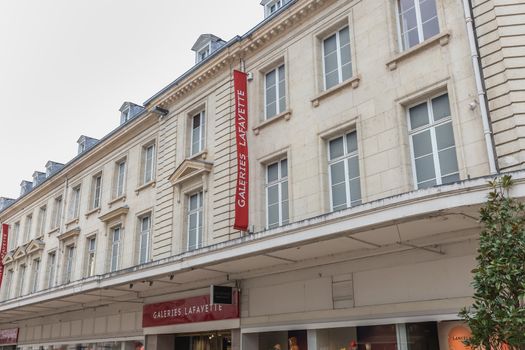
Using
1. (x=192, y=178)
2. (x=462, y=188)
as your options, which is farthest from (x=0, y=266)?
(x=462, y=188)

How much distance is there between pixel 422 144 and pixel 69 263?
17.2 m

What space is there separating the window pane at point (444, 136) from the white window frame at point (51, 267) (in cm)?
1888

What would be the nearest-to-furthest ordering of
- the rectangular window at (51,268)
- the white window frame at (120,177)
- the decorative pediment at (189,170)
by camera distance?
the decorative pediment at (189,170) < the white window frame at (120,177) < the rectangular window at (51,268)

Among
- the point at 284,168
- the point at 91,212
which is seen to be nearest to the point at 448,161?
the point at 284,168

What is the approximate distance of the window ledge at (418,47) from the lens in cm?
1047

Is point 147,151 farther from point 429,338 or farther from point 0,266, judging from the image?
point 0,266

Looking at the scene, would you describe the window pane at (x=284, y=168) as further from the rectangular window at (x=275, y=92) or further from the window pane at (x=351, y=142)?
the window pane at (x=351, y=142)

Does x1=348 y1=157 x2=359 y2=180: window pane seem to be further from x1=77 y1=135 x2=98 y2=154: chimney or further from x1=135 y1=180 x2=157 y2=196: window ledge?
x1=77 y1=135 x2=98 y2=154: chimney

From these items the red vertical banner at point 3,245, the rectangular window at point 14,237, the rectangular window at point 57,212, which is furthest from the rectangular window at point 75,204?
the red vertical banner at point 3,245

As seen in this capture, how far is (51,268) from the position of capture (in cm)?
2452

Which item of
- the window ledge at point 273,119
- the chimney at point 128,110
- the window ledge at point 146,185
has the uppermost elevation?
the chimney at point 128,110

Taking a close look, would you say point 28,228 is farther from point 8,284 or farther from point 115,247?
point 115,247

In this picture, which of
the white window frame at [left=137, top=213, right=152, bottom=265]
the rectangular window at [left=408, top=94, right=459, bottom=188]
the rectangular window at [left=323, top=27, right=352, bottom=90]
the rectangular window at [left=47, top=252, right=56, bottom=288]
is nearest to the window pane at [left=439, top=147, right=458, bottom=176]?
the rectangular window at [left=408, top=94, right=459, bottom=188]

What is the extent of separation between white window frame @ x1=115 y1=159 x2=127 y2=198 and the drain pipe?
13.9 meters
